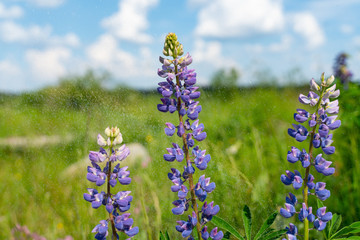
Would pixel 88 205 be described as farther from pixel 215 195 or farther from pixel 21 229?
pixel 215 195

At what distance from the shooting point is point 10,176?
3312 mm

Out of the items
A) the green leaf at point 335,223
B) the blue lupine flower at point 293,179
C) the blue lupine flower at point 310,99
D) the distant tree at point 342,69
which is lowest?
the green leaf at point 335,223

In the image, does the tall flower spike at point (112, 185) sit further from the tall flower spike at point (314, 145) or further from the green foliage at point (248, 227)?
the tall flower spike at point (314, 145)

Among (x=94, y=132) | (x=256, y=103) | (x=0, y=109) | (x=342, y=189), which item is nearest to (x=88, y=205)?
(x=94, y=132)

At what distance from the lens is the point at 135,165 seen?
2.16m

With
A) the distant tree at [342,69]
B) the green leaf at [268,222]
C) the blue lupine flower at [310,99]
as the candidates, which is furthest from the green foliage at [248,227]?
the distant tree at [342,69]

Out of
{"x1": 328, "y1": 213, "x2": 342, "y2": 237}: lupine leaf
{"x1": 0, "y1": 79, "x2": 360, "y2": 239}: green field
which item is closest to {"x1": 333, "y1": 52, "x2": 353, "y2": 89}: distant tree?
{"x1": 0, "y1": 79, "x2": 360, "y2": 239}: green field

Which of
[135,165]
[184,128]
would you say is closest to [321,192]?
[184,128]

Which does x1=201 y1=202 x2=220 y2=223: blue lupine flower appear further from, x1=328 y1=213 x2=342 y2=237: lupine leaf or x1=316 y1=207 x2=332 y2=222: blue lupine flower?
x1=328 y1=213 x2=342 y2=237: lupine leaf

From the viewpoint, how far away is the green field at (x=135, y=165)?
1.84 metres

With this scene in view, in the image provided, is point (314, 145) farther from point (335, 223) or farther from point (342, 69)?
point (342, 69)

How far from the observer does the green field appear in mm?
1840

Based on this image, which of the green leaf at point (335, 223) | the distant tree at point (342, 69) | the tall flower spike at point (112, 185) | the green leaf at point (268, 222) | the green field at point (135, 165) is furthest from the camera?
the distant tree at point (342, 69)

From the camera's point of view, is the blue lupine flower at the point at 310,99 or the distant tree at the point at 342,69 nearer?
the blue lupine flower at the point at 310,99
